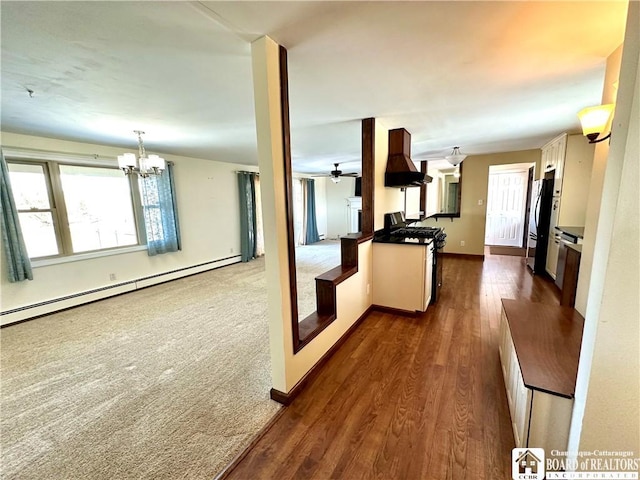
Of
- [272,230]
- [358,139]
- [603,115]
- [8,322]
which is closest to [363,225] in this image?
[358,139]

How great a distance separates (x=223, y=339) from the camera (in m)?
2.74

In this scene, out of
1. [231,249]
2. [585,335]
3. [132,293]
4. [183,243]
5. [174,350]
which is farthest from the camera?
[231,249]

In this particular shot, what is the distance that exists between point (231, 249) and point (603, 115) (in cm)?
605

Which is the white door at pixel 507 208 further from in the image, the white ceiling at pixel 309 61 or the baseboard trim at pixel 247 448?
the baseboard trim at pixel 247 448

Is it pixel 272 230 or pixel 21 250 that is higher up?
pixel 272 230

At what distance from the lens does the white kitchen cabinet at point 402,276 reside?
3.03 metres

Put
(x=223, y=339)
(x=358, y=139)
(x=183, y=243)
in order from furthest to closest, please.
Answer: (x=183, y=243) < (x=358, y=139) < (x=223, y=339)

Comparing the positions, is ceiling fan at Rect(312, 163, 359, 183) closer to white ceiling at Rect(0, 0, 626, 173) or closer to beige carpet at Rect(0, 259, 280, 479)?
white ceiling at Rect(0, 0, 626, 173)

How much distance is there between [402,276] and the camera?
315 cm

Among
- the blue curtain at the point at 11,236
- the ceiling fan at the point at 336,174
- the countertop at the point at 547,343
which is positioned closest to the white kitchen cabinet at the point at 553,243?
the countertop at the point at 547,343

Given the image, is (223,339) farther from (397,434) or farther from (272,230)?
(397,434)

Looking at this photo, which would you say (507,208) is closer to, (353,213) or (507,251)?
(507,251)

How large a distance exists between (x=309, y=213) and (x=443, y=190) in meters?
4.69

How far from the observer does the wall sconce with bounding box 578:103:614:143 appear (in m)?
1.73
